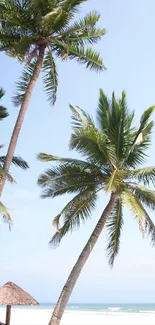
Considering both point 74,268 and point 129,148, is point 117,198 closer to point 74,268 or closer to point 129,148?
point 129,148

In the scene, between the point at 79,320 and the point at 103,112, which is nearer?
the point at 103,112

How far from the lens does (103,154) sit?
44.5 ft

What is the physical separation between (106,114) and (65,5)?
3.71 metres

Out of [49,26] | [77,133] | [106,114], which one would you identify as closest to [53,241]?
[77,133]

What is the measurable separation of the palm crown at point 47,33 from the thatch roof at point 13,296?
606 centimetres

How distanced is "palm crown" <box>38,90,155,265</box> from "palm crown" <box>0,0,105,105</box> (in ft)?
6.11

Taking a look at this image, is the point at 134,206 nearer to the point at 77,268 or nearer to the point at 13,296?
the point at 77,268

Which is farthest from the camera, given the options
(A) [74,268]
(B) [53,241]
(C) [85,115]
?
(C) [85,115]

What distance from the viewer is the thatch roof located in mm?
13086

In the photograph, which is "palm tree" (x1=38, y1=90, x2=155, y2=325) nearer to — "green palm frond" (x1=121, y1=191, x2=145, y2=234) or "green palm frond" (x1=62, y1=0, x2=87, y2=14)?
"green palm frond" (x1=121, y1=191, x2=145, y2=234)

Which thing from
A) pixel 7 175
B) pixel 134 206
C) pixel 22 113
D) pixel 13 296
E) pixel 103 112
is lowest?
pixel 13 296

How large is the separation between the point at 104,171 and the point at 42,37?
4647 millimetres

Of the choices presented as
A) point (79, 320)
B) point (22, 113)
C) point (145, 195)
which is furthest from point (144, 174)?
point (79, 320)

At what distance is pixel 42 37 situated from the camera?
13.9 m
